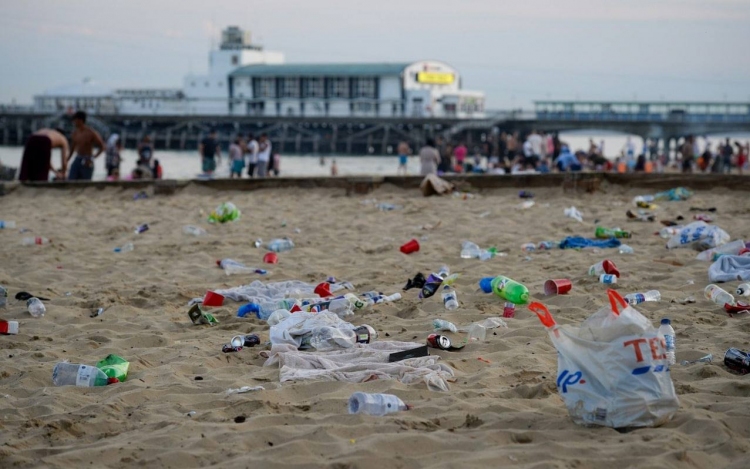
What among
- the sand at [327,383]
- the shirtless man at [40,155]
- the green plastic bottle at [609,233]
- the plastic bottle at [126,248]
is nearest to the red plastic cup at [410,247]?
the sand at [327,383]

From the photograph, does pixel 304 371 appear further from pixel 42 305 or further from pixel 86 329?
pixel 42 305

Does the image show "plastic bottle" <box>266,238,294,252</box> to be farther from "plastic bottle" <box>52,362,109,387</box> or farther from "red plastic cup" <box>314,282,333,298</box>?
"plastic bottle" <box>52,362,109,387</box>

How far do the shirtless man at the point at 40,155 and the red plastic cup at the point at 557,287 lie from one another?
1004 cm

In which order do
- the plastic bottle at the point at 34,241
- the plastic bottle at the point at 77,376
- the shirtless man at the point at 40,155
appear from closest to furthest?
the plastic bottle at the point at 77,376 < the plastic bottle at the point at 34,241 < the shirtless man at the point at 40,155

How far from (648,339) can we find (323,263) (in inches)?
170

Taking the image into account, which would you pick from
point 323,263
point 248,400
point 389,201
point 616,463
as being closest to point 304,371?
point 248,400

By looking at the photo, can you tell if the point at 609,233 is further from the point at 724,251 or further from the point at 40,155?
the point at 40,155

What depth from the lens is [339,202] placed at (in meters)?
11.3

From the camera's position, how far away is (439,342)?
436 centimetres

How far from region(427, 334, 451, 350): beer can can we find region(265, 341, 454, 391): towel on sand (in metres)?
0.08

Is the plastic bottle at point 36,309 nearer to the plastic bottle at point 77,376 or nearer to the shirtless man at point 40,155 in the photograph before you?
the plastic bottle at point 77,376

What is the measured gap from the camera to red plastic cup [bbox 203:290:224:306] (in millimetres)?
5668

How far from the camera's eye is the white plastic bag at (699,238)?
23.1ft

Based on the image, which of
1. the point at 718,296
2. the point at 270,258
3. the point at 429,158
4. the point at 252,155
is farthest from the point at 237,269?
the point at 252,155
